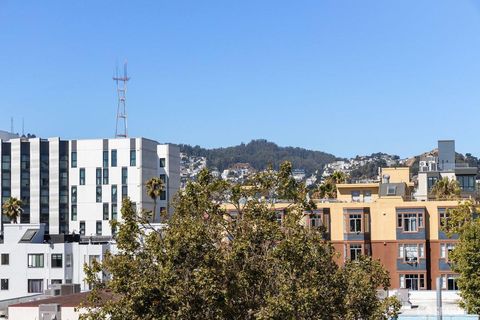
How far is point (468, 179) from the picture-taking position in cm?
14775

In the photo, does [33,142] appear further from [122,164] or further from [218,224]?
[218,224]

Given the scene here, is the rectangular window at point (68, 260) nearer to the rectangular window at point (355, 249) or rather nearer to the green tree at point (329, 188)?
the rectangular window at point (355, 249)

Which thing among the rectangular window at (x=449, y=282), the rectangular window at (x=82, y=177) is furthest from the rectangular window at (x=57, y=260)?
the rectangular window at (x=82, y=177)

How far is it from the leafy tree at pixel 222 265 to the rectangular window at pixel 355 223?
42.0m

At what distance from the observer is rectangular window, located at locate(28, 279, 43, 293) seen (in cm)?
7925

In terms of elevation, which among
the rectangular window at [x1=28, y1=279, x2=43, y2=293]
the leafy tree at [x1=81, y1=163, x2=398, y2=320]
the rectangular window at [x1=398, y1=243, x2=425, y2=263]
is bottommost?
the rectangular window at [x1=28, y1=279, x2=43, y2=293]

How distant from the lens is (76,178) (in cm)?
13000

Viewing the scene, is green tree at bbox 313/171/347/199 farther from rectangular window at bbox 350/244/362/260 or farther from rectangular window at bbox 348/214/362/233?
rectangular window at bbox 350/244/362/260

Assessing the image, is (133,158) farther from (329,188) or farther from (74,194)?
(329,188)

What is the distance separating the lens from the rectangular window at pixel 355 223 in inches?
3009

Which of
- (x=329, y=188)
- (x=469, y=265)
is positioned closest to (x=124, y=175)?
(x=329, y=188)

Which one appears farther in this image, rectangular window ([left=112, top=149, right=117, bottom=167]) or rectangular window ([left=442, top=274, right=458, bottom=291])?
rectangular window ([left=112, top=149, right=117, bottom=167])

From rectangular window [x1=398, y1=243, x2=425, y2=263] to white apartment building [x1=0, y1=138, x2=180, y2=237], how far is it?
58.7 metres

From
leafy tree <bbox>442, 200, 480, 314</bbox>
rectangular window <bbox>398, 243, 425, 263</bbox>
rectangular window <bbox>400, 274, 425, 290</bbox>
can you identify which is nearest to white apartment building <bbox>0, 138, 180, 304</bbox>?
rectangular window <bbox>398, 243, 425, 263</bbox>
